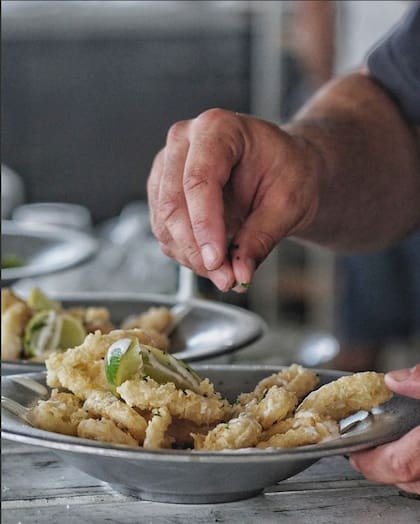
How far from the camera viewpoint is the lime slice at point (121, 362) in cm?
77

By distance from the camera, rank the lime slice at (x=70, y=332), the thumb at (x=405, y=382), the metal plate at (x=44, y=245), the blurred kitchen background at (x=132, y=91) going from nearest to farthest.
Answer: the thumb at (x=405, y=382) → the lime slice at (x=70, y=332) → the metal plate at (x=44, y=245) → the blurred kitchen background at (x=132, y=91)

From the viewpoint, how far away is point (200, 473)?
686 mm

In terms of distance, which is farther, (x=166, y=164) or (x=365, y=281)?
(x=365, y=281)

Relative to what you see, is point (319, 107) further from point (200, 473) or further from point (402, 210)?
point (200, 473)

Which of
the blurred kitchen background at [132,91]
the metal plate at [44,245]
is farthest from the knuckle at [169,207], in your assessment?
the blurred kitchen background at [132,91]

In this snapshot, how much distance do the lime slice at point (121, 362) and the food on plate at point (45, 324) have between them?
261 millimetres

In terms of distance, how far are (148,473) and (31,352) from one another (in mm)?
442

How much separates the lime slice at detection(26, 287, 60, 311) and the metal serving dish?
0.06 m

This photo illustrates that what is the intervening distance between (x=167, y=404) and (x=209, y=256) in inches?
6.2

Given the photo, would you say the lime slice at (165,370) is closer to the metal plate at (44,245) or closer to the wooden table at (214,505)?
the wooden table at (214,505)

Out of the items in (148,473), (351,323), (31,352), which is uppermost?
(148,473)

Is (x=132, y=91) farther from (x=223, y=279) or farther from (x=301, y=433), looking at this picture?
(x=301, y=433)

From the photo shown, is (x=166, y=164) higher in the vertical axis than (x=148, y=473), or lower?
higher

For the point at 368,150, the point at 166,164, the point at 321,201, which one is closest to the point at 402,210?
the point at 368,150
